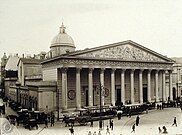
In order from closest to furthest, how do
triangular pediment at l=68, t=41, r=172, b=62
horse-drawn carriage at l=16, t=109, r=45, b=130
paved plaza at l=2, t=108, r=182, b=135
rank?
paved plaza at l=2, t=108, r=182, b=135 < horse-drawn carriage at l=16, t=109, r=45, b=130 < triangular pediment at l=68, t=41, r=172, b=62

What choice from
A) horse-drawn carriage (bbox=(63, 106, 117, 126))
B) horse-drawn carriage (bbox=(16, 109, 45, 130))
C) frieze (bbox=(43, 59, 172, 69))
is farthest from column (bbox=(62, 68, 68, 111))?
horse-drawn carriage (bbox=(16, 109, 45, 130))

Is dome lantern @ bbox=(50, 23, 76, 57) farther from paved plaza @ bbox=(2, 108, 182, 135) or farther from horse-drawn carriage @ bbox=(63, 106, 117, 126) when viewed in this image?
paved plaza @ bbox=(2, 108, 182, 135)

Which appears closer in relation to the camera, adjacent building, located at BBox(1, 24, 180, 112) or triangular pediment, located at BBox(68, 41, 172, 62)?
adjacent building, located at BBox(1, 24, 180, 112)

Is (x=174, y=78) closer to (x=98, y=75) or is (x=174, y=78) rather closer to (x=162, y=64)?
(x=162, y=64)

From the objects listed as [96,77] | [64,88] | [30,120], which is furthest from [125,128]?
[96,77]

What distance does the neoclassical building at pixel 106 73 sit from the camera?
2850 cm

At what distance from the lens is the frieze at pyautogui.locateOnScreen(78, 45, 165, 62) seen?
30.0 meters

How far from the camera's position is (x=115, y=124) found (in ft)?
73.5

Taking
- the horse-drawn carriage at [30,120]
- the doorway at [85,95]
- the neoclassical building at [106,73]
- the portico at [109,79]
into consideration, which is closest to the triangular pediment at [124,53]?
the neoclassical building at [106,73]

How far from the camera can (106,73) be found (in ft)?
107

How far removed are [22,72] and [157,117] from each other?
22.9m

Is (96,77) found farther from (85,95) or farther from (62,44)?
(62,44)

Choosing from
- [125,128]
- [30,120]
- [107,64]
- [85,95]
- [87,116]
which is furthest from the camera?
[85,95]

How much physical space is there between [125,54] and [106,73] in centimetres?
298
